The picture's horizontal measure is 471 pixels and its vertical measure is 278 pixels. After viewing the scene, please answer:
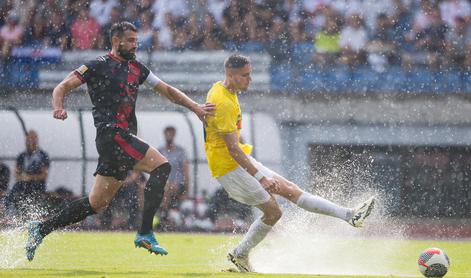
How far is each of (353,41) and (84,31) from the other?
5552 mm

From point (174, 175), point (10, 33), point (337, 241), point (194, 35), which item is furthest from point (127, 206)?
point (10, 33)

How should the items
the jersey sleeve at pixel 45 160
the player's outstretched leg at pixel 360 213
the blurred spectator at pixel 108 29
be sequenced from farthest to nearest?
the blurred spectator at pixel 108 29 < the jersey sleeve at pixel 45 160 < the player's outstretched leg at pixel 360 213

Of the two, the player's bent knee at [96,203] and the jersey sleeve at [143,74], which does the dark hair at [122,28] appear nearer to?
the jersey sleeve at [143,74]

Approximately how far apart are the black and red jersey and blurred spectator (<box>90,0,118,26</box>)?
1232 cm

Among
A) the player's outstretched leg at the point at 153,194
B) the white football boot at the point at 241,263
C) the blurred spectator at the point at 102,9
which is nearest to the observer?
the player's outstretched leg at the point at 153,194

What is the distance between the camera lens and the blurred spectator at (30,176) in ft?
52.5

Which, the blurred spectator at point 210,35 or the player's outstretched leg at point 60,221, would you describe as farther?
the blurred spectator at point 210,35

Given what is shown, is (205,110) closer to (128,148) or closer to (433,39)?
(128,148)

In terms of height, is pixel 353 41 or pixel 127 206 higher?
pixel 353 41

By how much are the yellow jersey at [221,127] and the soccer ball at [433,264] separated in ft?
5.85

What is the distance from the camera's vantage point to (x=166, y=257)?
10828 mm

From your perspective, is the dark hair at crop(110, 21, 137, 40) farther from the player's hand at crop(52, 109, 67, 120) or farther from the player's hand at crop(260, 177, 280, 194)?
the player's hand at crop(260, 177, 280, 194)

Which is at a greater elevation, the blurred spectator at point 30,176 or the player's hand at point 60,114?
the player's hand at point 60,114

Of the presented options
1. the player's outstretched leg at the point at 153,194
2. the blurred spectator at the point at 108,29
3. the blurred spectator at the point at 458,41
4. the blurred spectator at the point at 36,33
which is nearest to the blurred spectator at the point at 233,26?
the blurred spectator at the point at 108,29
